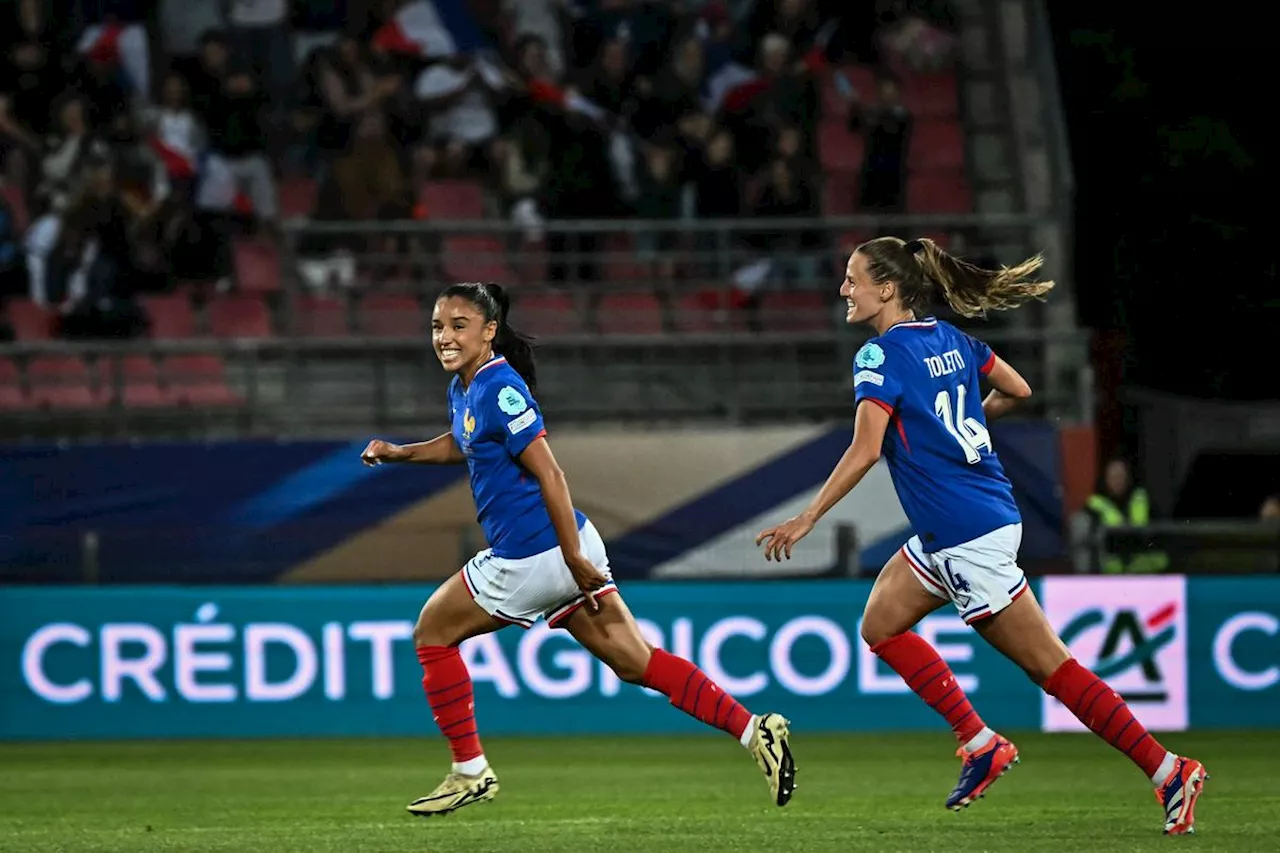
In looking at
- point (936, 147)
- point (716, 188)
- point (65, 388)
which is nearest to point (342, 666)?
point (65, 388)

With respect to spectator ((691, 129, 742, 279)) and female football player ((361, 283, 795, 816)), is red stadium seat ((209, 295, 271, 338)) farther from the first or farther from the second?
female football player ((361, 283, 795, 816))

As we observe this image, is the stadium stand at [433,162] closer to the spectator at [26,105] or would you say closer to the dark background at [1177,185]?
the spectator at [26,105]

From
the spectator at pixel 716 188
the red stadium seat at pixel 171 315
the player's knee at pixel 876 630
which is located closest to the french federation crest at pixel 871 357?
the player's knee at pixel 876 630

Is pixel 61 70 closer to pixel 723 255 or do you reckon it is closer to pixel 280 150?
pixel 280 150

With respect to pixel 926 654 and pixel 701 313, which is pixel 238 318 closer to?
pixel 701 313

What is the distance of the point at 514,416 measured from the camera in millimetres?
7402

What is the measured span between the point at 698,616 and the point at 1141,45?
1001 cm

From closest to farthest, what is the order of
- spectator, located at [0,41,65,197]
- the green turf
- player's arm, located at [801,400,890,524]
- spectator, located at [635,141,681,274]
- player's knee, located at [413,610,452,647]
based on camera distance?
player's arm, located at [801,400,890,524] < the green turf < player's knee, located at [413,610,452,647] < spectator, located at [635,141,681,274] < spectator, located at [0,41,65,197]

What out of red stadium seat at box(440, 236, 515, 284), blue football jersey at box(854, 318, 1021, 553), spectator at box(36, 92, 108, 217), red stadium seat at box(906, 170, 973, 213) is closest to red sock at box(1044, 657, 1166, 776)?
blue football jersey at box(854, 318, 1021, 553)

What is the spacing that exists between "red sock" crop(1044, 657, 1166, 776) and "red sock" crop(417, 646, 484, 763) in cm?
205

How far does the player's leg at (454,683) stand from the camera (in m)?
7.68

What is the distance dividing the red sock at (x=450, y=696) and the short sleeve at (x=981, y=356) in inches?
82.0

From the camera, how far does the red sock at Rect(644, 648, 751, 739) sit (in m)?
7.66

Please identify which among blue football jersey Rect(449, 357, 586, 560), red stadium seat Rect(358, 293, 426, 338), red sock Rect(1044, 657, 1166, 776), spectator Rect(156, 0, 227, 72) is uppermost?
spectator Rect(156, 0, 227, 72)
